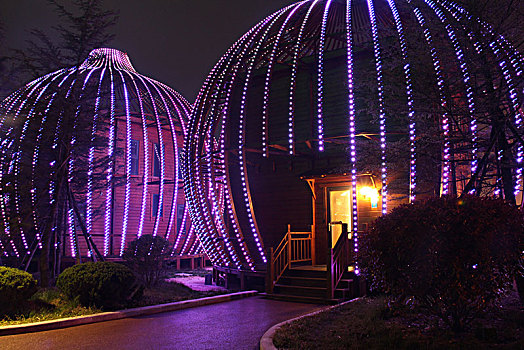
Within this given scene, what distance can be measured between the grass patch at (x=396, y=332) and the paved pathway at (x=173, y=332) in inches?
31.4

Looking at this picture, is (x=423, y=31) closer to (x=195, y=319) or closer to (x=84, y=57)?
(x=195, y=319)

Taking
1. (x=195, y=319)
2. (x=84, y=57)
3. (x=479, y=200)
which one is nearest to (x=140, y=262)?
(x=195, y=319)

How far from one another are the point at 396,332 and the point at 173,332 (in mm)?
3490

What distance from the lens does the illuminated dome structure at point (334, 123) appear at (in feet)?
A: 26.0

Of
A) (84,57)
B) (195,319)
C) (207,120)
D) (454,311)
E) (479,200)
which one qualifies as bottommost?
(195,319)

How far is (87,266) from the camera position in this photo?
28.6 ft

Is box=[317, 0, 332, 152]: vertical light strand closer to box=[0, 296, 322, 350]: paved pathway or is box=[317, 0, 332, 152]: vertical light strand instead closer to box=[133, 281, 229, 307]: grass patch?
box=[0, 296, 322, 350]: paved pathway

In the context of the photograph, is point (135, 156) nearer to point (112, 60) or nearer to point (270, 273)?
point (112, 60)

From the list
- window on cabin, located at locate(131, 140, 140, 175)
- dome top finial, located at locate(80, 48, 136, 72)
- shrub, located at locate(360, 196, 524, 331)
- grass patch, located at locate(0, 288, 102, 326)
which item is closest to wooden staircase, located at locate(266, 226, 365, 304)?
shrub, located at locate(360, 196, 524, 331)

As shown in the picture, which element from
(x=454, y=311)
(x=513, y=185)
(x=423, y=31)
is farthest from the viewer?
(x=423, y=31)

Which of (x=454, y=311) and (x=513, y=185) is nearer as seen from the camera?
(x=454, y=311)

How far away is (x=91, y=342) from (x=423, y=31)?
813 cm

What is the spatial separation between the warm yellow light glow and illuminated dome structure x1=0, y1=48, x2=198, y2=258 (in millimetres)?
7611

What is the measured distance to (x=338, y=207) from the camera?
517 inches
